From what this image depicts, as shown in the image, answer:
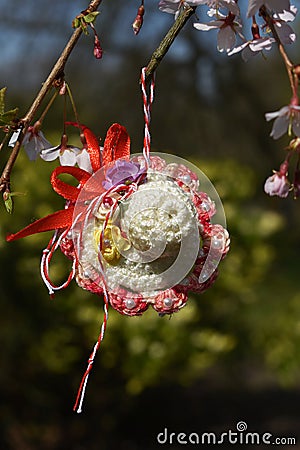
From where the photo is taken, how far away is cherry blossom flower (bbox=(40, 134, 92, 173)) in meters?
0.59

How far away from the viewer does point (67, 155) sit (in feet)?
1.95

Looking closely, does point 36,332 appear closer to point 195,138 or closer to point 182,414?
point 182,414

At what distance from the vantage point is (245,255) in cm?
246

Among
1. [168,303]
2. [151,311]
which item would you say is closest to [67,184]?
[168,303]

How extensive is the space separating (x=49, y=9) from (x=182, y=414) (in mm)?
1755

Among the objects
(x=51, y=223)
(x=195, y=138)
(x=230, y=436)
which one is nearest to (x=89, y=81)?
(x=195, y=138)

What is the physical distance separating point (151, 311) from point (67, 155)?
1557 millimetres

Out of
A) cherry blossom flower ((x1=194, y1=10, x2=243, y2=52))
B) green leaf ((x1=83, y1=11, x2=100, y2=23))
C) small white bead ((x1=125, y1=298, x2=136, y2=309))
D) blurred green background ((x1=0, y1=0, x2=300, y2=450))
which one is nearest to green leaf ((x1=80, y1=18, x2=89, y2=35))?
green leaf ((x1=83, y1=11, x2=100, y2=23))

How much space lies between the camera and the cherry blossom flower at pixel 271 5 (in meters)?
0.45

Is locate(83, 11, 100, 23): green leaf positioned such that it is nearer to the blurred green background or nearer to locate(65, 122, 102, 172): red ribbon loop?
locate(65, 122, 102, 172): red ribbon loop

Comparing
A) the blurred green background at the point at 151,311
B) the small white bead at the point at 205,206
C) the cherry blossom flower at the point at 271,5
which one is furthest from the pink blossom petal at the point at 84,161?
the blurred green background at the point at 151,311

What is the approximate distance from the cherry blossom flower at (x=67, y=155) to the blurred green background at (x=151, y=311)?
1.08 m

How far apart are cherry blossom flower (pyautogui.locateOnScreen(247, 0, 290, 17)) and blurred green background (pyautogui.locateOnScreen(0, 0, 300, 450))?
1267mm

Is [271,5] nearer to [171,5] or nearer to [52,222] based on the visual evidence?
[171,5]
